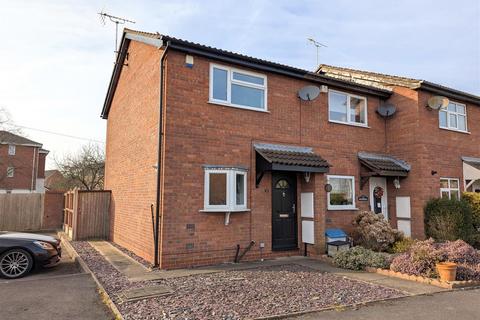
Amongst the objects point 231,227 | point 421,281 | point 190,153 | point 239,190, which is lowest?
point 421,281

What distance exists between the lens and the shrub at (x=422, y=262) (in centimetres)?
774

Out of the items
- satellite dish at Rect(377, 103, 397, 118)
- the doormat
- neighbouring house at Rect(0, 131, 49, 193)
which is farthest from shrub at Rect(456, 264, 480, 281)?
neighbouring house at Rect(0, 131, 49, 193)

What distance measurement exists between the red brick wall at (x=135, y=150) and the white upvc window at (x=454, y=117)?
10281 millimetres

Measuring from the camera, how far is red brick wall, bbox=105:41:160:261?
375 inches

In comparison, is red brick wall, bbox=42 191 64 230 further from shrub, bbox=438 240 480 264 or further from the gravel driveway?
shrub, bbox=438 240 480 264

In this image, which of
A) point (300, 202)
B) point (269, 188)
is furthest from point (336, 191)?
point (269, 188)

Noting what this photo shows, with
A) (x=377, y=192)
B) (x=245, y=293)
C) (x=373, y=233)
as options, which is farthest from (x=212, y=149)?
(x=377, y=192)

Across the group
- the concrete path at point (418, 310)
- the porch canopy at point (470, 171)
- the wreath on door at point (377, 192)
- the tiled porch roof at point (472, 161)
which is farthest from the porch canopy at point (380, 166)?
the concrete path at point (418, 310)

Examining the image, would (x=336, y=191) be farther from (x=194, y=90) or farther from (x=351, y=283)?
(x=194, y=90)

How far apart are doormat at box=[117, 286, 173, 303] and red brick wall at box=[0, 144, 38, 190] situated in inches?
1474

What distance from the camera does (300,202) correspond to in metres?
10.7

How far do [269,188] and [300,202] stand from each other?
1.26 m

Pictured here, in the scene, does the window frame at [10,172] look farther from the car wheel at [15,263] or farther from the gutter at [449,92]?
the gutter at [449,92]

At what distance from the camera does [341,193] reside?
1148 cm
